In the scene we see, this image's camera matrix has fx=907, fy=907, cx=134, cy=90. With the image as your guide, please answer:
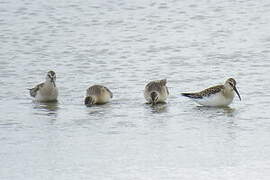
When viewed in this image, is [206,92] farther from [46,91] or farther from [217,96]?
→ [46,91]

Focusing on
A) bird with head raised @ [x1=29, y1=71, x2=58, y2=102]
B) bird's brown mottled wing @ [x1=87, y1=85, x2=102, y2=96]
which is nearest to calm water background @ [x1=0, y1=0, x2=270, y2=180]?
bird with head raised @ [x1=29, y1=71, x2=58, y2=102]

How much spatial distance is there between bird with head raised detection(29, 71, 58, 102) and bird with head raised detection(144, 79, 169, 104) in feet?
5.00

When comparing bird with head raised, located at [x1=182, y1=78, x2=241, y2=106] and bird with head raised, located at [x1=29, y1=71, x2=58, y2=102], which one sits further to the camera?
bird with head raised, located at [x1=29, y1=71, x2=58, y2=102]

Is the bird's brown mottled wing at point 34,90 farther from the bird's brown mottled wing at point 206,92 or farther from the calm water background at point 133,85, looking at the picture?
the bird's brown mottled wing at point 206,92

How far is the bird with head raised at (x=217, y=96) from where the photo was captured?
46.8 feet

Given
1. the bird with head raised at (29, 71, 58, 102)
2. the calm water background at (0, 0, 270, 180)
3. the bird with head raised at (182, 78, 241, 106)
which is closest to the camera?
the calm water background at (0, 0, 270, 180)

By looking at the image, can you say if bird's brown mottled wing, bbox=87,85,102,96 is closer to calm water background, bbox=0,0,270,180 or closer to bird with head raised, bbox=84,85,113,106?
bird with head raised, bbox=84,85,113,106

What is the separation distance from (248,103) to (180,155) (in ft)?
11.3

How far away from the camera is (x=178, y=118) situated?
43.7ft

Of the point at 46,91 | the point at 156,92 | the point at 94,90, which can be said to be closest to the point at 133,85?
the point at 94,90

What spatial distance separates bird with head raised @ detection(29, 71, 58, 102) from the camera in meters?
14.9

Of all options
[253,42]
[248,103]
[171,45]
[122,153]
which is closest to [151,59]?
[171,45]

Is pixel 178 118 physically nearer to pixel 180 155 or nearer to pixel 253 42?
pixel 180 155

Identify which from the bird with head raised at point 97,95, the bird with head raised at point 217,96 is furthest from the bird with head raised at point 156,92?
the bird with head raised at point 97,95
